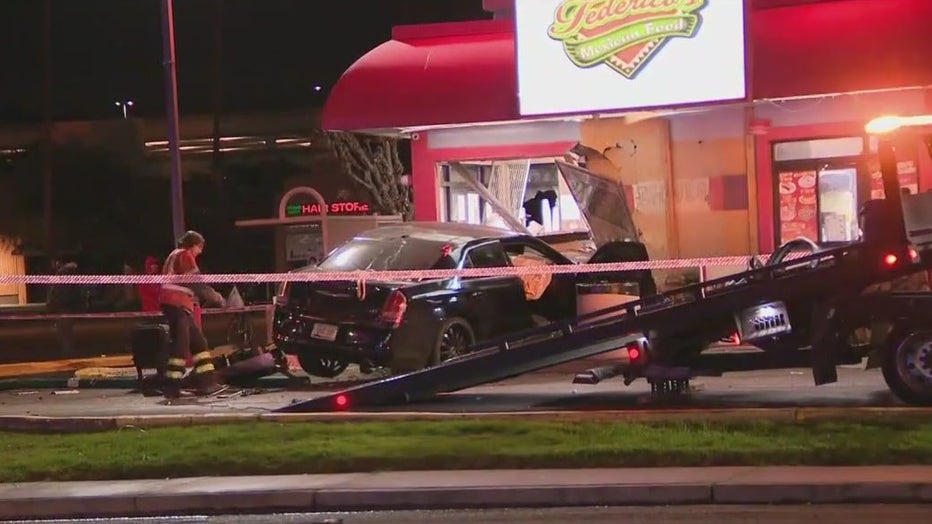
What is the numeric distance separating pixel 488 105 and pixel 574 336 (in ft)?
21.5

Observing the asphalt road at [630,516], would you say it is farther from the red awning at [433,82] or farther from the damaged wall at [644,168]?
the damaged wall at [644,168]

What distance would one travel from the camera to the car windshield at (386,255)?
13.9 meters

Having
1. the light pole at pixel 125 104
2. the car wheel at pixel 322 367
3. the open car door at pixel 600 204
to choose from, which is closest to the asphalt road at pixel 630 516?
the car wheel at pixel 322 367

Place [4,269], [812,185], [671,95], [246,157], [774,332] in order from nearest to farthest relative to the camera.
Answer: [774,332], [671,95], [812,185], [4,269], [246,157]

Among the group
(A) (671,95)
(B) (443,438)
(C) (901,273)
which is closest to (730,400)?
(C) (901,273)

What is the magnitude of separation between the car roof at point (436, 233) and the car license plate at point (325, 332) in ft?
4.89

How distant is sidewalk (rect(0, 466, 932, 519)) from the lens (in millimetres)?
8000

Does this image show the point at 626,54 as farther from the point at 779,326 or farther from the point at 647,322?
the point at 779,326

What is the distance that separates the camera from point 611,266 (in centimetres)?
1457

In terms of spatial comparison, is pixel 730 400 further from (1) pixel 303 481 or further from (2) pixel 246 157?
(2) pixel 246 157

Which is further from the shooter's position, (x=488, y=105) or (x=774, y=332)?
(x=488, y=105)

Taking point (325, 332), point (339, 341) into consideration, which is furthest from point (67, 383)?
point (339, 341)

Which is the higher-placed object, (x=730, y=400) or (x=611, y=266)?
(x=611, y=266)

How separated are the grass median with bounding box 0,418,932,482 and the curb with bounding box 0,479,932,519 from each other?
25.7 inches
